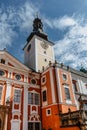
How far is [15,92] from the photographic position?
2073cm

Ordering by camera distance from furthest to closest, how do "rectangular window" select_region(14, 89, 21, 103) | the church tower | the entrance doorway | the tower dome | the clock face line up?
the tower dome, the clock face, the church tower, "rectangular window" select_region(14, 89, 21, 103), the entrance doorway

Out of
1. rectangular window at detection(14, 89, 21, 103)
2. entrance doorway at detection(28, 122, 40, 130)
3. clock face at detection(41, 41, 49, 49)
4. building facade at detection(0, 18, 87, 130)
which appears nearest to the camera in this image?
building facade at detection(0, 18, 87, 130)

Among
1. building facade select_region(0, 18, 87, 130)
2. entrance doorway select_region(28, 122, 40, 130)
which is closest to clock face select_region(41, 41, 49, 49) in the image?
building facade select_region(0, 18, 87, 130)

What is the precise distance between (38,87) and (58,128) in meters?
7.66

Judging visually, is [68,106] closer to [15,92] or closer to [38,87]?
[38,87]

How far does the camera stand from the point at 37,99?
882 inches

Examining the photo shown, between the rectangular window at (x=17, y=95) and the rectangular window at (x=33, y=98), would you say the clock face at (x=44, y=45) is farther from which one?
the rectangular window at (x=17, y=95)

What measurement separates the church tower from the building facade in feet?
14.7

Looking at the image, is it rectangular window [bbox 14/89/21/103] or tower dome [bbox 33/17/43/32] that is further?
tower dome [bbox 33/17/43/32]

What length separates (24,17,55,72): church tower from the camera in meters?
28.6

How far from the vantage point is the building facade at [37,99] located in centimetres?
1797

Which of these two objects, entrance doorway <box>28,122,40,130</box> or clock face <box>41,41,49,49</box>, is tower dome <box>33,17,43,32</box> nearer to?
clock face <box>41,41,49,49</box>

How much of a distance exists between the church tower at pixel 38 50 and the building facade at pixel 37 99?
4486mm

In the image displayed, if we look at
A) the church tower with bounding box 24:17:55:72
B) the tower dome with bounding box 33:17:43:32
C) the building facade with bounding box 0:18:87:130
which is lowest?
the building facade with bounding box 0:18:87:130
